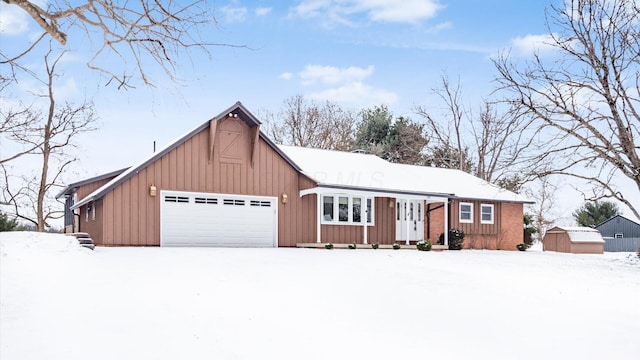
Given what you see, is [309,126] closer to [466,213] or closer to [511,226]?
[466,213]

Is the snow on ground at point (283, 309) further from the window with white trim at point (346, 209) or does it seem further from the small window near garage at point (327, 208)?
the window with white trim at point (346, 209)

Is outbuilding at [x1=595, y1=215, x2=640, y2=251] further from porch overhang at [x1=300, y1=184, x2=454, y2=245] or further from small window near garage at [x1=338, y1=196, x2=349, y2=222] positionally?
small window near garage at [x1=338, y1=196, x2=349, y2=222]

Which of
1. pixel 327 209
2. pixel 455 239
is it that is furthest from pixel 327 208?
pixel 455 239

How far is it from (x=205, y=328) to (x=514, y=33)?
16.3 m

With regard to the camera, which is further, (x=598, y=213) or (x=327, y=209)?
(x=598, y=213)

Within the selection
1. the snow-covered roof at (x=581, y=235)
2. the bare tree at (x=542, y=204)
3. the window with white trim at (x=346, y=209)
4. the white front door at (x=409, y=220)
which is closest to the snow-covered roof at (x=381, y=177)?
the window with white trim at (x=346, y=209)

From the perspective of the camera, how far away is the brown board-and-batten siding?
18609 millimetres

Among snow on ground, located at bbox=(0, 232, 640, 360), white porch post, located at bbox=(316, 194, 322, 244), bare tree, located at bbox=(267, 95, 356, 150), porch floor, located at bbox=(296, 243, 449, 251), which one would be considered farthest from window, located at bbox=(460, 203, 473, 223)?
bare tree, located at bbox=(267, 95, 356, 150)

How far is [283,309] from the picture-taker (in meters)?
10.3

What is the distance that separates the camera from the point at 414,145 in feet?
135

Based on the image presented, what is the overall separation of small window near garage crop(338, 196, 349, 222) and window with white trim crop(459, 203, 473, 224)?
21.5 ft

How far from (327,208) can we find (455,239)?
6.37m

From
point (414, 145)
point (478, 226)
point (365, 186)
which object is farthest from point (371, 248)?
point (414, 145)

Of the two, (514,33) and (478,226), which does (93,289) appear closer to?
(514,33)
